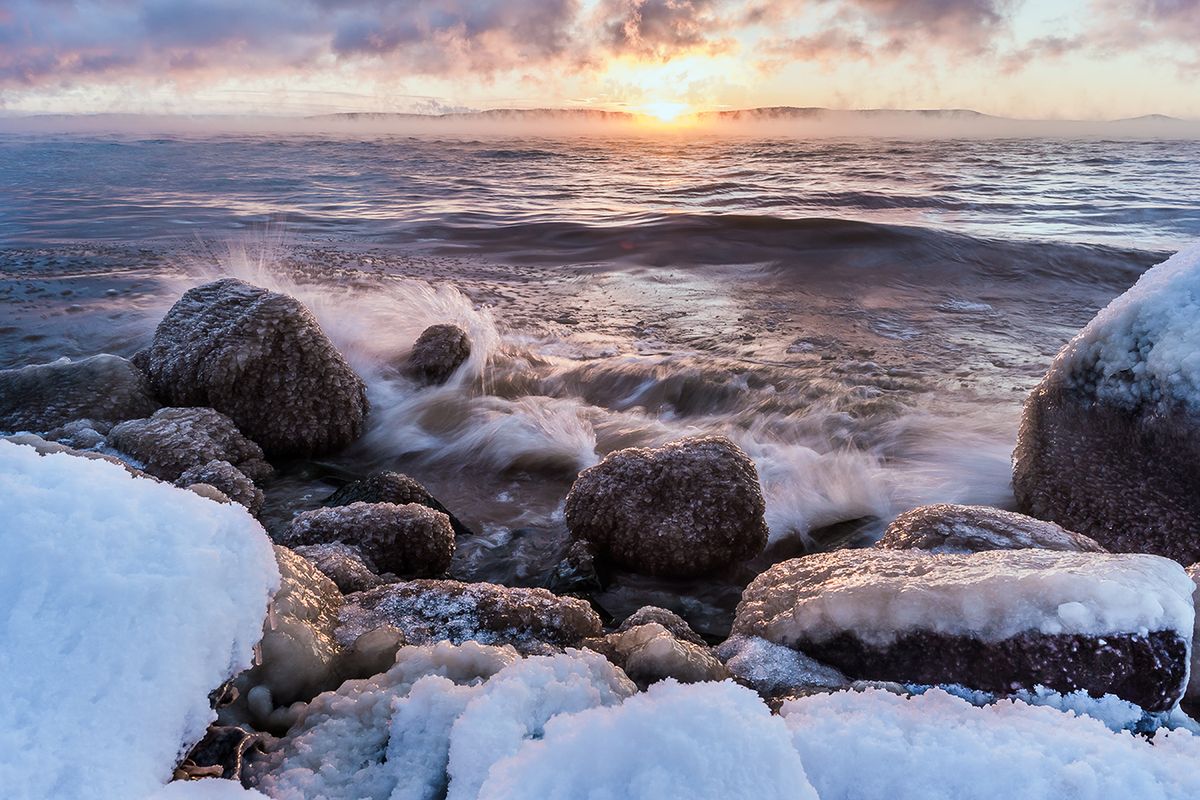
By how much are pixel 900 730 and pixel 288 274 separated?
31.1 ft

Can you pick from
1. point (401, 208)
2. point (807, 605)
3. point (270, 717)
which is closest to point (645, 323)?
point (807, 605)

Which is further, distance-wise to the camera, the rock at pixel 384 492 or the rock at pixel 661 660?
the rock at pixel 384 492

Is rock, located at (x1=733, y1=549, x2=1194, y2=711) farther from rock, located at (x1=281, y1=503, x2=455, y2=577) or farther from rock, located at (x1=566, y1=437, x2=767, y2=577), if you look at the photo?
rock, located at (x1=281, y1=503, x2=455, y2=577)

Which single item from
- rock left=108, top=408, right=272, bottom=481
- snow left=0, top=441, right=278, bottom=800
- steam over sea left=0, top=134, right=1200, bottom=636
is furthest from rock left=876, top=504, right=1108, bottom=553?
rock left=108, top=408, right=272, bottom=481

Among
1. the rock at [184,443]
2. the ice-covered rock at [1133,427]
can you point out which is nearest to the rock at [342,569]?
the rock at [184,443]

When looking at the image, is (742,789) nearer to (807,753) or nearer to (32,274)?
(807,753)

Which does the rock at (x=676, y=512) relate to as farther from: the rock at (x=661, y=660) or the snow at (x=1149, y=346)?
the snow at (x=1149, y=346)

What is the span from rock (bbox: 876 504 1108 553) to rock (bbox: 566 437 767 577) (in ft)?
2.57

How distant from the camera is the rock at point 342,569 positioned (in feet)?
7.29

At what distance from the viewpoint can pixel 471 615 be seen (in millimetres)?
1810

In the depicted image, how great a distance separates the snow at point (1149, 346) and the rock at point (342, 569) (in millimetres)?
3103

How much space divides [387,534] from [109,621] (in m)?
1.83

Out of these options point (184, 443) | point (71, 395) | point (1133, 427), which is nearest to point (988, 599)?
point (1133, 427)

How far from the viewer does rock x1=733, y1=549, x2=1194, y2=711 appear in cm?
147
